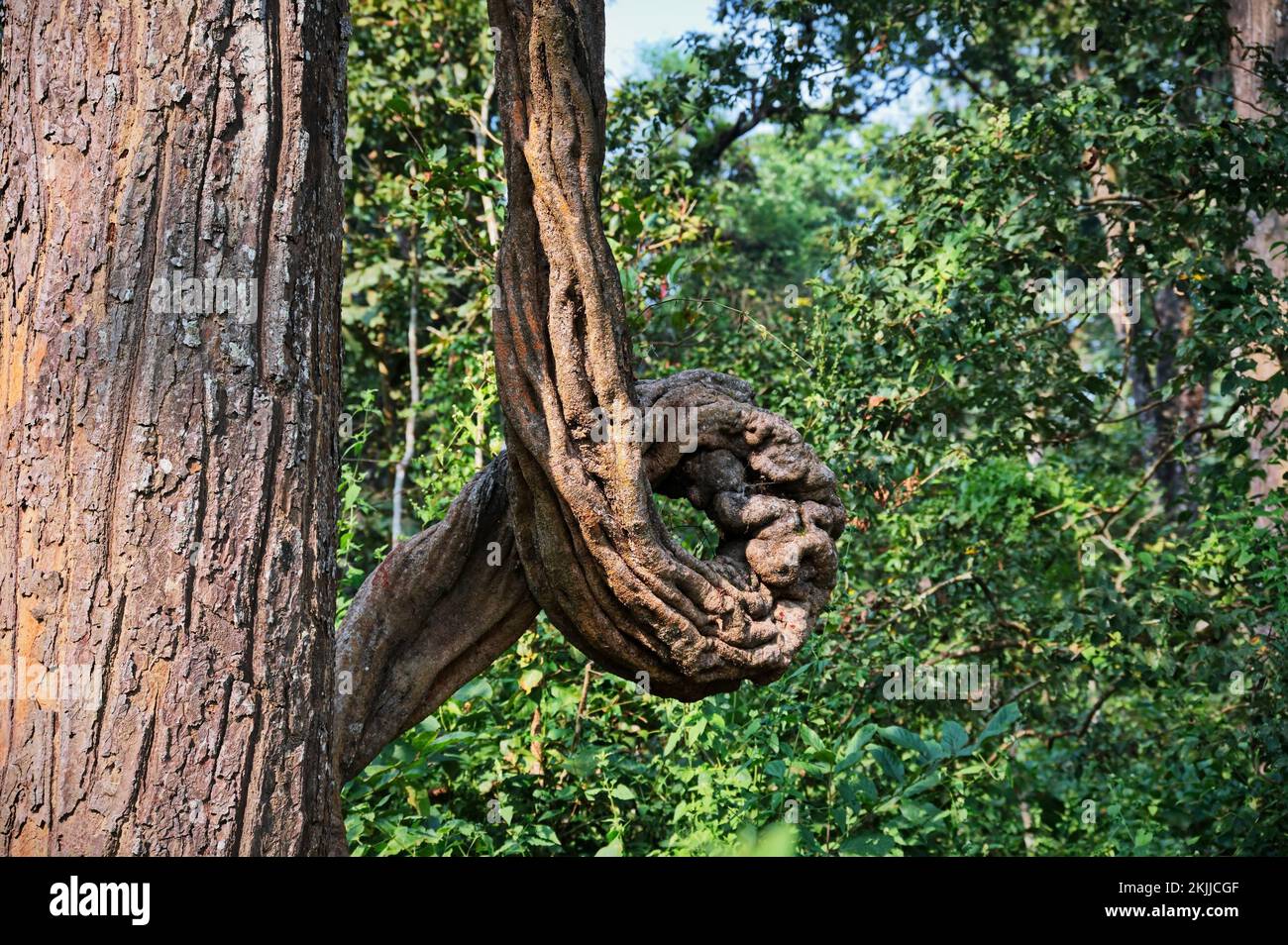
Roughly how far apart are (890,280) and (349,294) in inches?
154

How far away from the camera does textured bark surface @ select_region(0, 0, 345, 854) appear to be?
1903mm

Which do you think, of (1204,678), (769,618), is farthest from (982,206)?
(769,618)

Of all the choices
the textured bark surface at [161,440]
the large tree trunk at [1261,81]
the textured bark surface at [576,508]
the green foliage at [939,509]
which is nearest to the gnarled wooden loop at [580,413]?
the textured bark surface at [576,508]

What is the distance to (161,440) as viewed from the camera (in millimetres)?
1958

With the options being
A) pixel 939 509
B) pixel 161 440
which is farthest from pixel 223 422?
A: pixel 939 509

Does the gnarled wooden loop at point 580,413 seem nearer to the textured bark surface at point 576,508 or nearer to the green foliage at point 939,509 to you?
the textured bark surface at point 576,508

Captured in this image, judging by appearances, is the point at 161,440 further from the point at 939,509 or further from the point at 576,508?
the point at 939,509

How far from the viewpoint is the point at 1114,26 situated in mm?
6699

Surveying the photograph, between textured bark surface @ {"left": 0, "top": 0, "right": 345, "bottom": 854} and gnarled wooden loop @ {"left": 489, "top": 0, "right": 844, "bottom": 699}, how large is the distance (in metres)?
0.36

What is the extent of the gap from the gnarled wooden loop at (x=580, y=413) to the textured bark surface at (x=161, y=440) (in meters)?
0.36

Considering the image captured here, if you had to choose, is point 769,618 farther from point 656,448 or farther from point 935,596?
point 935,596

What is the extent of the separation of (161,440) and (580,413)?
70 cm

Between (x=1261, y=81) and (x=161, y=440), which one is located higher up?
(x=1261, y=81)
